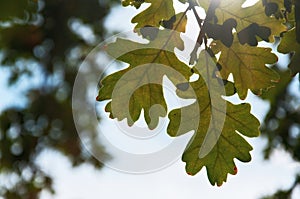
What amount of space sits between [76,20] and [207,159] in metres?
7.34

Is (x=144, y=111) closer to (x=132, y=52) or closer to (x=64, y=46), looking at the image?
(x=132, y=52)

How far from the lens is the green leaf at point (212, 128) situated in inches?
61.5

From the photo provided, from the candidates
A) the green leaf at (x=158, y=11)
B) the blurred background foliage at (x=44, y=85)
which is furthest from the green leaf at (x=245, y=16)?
the blurred background foliage at (x=44, y=85)

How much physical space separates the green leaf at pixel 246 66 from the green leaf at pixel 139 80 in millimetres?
108

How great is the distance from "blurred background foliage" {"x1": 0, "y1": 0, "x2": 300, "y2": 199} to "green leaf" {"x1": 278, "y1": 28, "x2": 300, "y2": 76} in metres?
6.25

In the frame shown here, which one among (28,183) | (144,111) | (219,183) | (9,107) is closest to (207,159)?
(219,183)

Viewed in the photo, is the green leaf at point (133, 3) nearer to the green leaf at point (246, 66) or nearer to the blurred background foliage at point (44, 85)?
the green leaf at point (246, 66)

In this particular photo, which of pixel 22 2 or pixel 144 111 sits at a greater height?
pixel 22 2

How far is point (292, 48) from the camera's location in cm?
152

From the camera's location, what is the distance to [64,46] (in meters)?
8.78

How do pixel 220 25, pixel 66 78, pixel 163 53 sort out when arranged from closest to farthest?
pixel 220 25 → pixel 163 53 → pixel 66 78

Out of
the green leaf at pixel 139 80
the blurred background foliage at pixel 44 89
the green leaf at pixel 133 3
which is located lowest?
the blurred background foliage at pixel 44 89

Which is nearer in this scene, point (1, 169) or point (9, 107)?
point (1, 169)

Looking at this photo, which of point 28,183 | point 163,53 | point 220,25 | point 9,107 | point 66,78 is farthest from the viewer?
point 66,78
